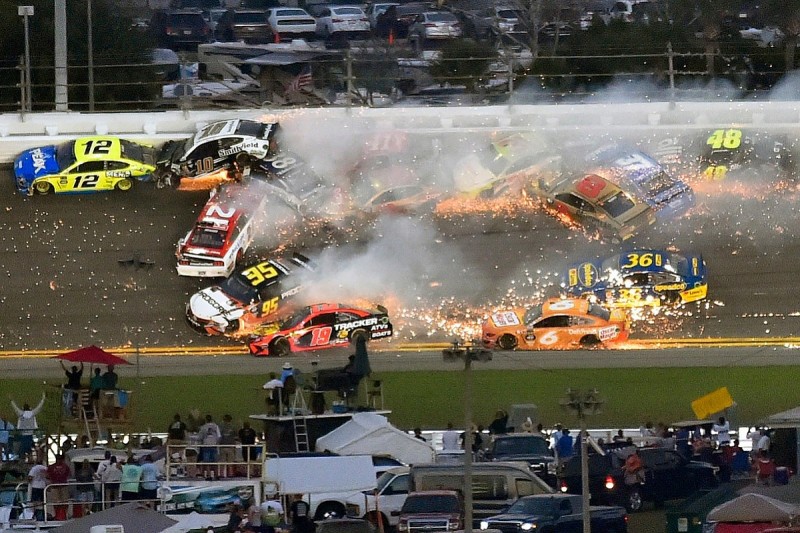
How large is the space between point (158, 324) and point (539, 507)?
16.8 m

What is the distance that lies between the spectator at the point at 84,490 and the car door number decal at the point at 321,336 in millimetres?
11716

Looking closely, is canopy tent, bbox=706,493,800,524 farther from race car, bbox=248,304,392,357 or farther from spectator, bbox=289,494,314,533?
race car, bbox=248,304,392,357

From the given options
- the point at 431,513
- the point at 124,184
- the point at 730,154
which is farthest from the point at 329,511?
the point at 730,154

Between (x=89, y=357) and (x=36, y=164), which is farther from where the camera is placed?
(x=36, y=164)

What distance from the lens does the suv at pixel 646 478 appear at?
28.5 m

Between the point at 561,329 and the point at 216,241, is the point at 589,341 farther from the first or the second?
the point at 216,241

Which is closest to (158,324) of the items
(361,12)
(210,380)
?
(210,380)

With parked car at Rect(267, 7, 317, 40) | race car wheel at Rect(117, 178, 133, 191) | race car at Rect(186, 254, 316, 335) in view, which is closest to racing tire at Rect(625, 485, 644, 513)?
race car at Rect(186, 254, 316, 335)

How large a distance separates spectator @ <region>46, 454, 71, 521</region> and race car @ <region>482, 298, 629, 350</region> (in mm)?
13274

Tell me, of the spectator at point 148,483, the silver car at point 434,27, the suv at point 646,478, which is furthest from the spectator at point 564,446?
the silver car at point 434,27

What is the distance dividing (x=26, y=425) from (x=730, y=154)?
1965 centimetres

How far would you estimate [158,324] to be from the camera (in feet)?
136

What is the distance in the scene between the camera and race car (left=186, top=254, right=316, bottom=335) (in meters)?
40.6

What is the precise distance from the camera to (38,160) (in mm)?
45188
